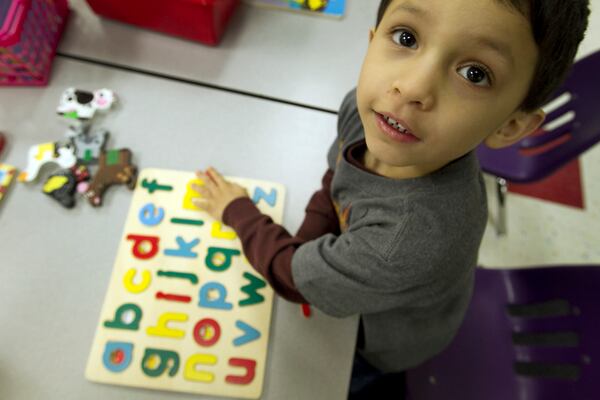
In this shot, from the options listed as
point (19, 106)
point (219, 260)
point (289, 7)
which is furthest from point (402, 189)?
point (19, 106)

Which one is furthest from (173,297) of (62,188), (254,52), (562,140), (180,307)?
(562,140)

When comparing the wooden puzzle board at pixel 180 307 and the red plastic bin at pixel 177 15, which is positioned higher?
the red plastic bin at pixel 177 15

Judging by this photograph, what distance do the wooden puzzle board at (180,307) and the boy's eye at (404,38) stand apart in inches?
13.0

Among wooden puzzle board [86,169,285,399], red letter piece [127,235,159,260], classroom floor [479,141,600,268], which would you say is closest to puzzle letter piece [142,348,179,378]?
wooden puzzle board [86,169,285,399]

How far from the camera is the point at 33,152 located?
668 millimetres

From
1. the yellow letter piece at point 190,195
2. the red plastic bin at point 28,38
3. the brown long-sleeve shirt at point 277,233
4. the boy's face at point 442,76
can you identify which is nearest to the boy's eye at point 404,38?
the boy's face at point 442,76

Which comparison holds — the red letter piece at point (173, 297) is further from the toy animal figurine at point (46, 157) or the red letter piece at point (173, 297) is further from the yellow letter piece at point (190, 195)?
the toy animal figurine at point (46, 157)

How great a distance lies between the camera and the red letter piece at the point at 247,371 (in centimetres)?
54

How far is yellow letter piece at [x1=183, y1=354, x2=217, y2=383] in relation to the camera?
0.54 meters

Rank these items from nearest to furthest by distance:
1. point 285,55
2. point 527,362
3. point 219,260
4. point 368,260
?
point 368,260 → point 219,260 → point 527,362 → point 285,55

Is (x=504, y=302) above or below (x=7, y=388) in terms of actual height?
above

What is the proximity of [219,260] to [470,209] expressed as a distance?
361 millimetres

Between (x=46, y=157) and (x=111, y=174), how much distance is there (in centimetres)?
11

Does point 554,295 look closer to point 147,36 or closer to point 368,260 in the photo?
point 368,260
